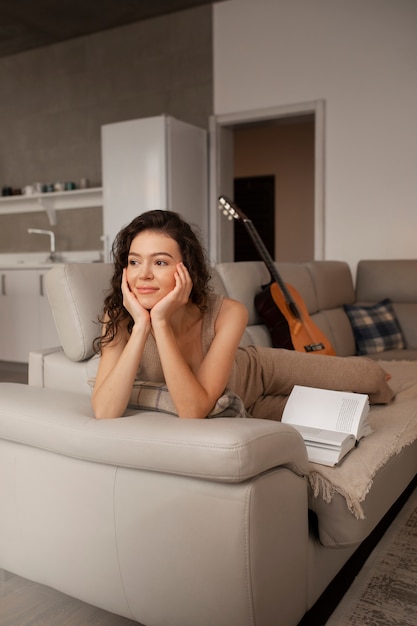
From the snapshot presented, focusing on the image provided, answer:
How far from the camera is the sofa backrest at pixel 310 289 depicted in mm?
2670

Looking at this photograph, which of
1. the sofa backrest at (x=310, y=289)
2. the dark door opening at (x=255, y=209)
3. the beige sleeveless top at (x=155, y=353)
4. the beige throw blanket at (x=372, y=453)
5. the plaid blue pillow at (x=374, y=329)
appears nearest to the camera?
the beige throw blanket at (x=372, y=453)

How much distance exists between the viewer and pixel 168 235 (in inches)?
58.5

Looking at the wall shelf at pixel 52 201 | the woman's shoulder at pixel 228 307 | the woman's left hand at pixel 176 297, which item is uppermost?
the wall shelf at pixel 52 201

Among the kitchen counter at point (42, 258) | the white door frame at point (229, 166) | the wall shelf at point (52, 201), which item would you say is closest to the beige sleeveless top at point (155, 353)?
the white door frame at point (229, 166)

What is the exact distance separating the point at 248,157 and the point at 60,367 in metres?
6.19

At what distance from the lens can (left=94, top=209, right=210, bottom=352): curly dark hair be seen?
150 centimetres

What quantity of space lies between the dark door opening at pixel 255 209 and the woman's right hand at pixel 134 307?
599cm

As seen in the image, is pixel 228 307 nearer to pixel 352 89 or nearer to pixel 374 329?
pixel 374 329

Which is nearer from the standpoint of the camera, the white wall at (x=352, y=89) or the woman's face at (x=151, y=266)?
the woman's face at (x=151, y=266)

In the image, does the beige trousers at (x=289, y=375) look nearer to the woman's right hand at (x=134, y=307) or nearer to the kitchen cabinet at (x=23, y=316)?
the woman's right hand at (x=134, y=307)

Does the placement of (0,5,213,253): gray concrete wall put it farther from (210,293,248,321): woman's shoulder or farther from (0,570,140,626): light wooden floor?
(0,570,140,626): light wooden floor

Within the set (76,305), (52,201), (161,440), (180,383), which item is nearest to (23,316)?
(52,201)

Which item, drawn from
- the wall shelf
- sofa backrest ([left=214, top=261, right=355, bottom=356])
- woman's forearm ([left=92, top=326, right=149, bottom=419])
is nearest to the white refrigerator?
the wall shelf

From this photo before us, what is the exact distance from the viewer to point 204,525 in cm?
112
